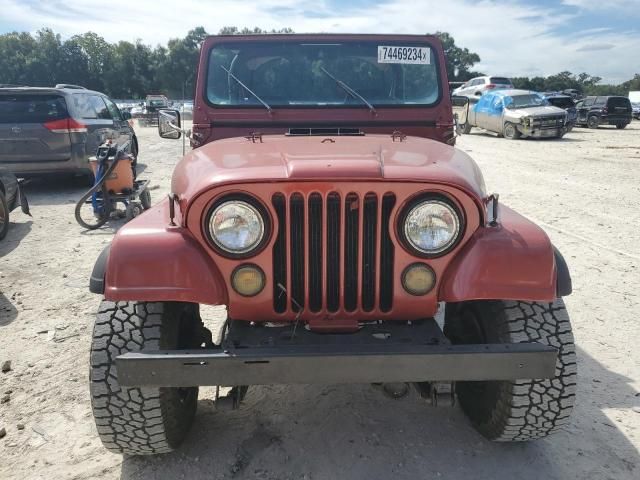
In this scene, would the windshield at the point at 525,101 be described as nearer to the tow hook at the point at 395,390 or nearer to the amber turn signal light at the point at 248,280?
the tow hook at the point at 395,390

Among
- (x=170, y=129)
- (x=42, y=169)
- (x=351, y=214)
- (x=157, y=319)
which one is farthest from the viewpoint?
(x=42, y=169)

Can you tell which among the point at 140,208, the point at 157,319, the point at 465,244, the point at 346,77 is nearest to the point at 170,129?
the point at 346,77

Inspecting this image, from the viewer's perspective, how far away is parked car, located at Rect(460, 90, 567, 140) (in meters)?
18.1

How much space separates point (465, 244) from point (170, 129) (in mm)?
2594

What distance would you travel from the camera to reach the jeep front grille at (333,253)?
215 cm

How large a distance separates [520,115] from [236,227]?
1820cm

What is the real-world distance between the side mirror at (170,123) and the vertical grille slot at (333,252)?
2.13 m

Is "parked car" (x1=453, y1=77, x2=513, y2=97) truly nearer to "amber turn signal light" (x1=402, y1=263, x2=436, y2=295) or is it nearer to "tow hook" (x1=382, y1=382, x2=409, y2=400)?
"tow hook" (x1=382, y1=382, x2=409, y2=400)

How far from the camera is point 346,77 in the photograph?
3635mm

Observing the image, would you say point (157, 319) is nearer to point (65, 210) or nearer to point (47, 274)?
point (47, 274)

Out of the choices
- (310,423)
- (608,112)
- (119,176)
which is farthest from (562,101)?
(310,423)

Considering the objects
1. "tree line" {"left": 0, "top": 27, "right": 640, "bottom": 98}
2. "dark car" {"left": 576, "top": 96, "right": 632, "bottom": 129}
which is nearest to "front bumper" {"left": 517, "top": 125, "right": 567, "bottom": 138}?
"dark car" {"left": 576, "top": 96, "right": 632, "bottom": 129}

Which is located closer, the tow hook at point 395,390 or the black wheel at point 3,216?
the tow hook at point 395,390

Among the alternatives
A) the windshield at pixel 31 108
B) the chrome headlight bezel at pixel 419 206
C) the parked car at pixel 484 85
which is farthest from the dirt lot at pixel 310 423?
the parked car at pixel 484 85
